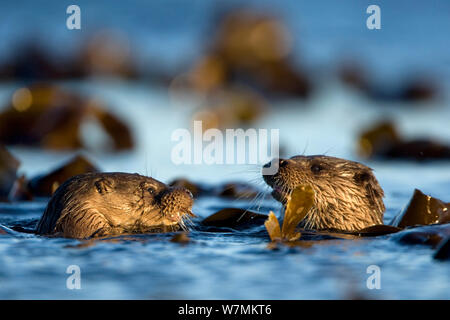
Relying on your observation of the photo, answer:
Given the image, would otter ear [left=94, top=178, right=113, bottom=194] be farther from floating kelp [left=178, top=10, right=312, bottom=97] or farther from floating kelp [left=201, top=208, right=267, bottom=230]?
floating kelp [left=178, top=10, right=312, bottom=97]

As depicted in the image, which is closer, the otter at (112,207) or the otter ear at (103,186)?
the otter at (112,207)

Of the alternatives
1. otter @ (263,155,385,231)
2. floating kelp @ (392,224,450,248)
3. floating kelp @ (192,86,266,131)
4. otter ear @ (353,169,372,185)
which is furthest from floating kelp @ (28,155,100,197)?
floating kelp @ (192,86,266,131)

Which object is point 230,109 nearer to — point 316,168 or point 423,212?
point 316,168

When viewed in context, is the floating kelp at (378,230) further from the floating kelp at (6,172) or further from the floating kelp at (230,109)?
the floating kelp at (230,109)

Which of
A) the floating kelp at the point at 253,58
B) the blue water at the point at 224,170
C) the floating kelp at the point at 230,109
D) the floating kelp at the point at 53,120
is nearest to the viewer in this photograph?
the blue water at the point at 224,170

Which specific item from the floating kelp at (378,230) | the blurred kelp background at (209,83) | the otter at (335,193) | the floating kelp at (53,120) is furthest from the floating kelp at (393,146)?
the floating kelp at (378,230)

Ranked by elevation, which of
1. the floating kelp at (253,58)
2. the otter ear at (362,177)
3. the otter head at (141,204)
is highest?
the floating kelp at (253,58)

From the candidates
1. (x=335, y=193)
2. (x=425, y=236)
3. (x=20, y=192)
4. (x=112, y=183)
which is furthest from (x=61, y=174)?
(x=425, y=236)
